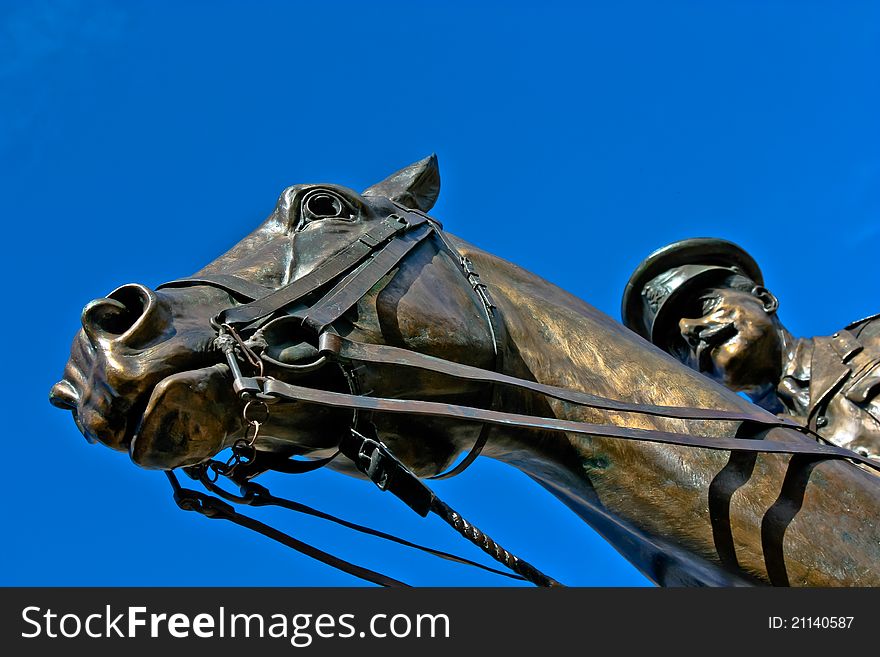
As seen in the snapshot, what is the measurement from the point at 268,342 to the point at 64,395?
625 millimetres

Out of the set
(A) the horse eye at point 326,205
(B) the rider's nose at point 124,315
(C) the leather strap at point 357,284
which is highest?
(A) the horse eye at point 326,205

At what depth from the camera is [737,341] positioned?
7.46 metres

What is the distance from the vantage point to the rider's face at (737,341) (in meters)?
7.44

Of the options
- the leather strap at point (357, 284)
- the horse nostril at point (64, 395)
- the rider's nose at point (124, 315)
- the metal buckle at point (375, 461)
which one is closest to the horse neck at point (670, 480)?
the leather strap at point (357, 284)

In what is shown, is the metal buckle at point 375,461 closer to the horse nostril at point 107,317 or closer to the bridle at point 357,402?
the bridle at point 357,402

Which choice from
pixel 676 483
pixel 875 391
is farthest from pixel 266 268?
pixel 875 391

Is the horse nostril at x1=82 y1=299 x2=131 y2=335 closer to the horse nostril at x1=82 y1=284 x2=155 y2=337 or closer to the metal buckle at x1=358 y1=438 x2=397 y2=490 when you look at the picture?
the horse nostril at x1=82 y1=284 x2=155 y2=337

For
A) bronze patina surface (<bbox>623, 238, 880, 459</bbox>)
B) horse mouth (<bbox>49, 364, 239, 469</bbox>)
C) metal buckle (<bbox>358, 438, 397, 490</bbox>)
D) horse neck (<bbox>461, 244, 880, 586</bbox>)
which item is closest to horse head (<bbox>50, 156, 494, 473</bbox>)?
horse mouth (<bbox>49, 364, 239, 469</bbox>)

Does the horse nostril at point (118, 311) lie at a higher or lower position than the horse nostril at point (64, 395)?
higher

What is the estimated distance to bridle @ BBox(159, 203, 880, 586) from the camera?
3.62 metres
